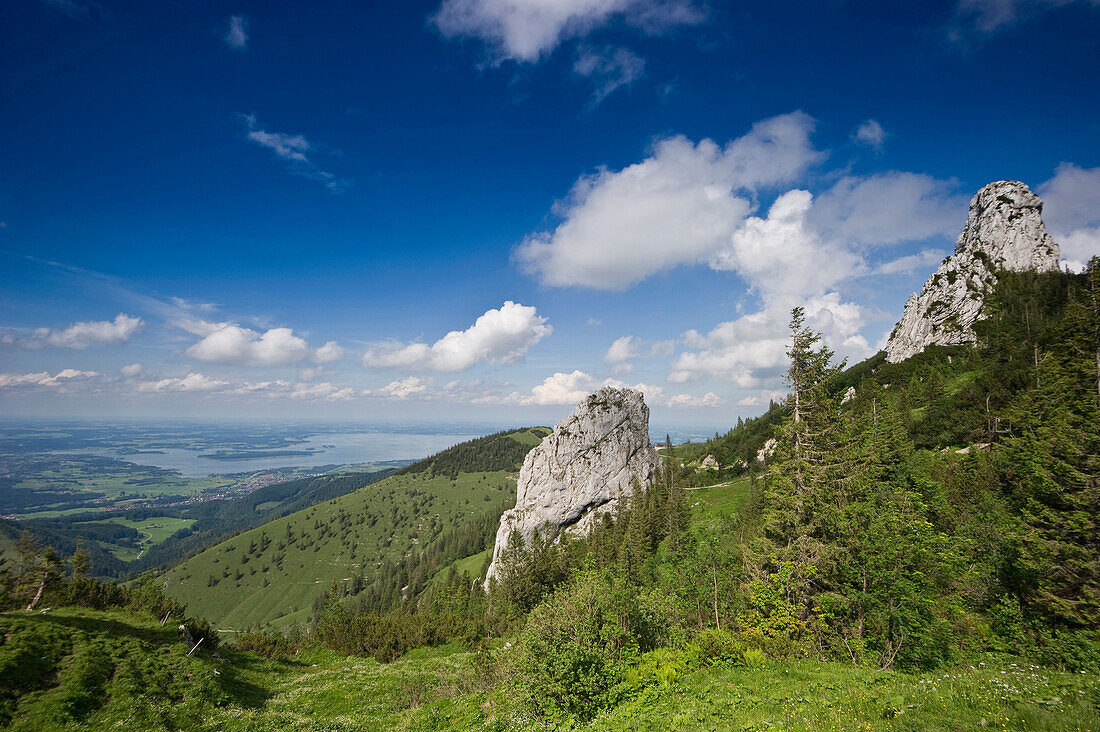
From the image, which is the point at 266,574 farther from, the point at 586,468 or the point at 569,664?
the point at 569,664

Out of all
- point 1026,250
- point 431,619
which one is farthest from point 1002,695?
point 1026,250

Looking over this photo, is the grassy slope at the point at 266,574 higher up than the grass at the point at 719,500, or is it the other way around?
the grass at the point at 719,500

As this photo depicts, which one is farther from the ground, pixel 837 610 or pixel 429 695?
pixel 837 610

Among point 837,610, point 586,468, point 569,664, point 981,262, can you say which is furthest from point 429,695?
point 981,262

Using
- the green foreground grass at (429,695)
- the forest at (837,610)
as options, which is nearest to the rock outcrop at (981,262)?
the forest at (837,610)

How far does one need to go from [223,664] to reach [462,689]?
14400 millimetres

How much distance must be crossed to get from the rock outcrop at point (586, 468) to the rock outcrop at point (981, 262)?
82.6 m

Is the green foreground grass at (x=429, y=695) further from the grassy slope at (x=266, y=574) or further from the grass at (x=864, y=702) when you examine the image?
the grassy slope at (x=266, y=574)

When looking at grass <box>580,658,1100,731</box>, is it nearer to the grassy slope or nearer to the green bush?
the green bush

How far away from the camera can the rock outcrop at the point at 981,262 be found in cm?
10312

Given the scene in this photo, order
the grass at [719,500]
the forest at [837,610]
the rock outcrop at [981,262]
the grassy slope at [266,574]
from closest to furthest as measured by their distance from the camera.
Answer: the forest at [837,610], the grass at [719,500], the rock outcrop at [981,262], the grassy slope at [266,574]

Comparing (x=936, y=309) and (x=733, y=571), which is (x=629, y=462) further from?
(x=936, y=309)

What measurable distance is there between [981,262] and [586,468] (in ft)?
410

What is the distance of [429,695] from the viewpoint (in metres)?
21.6
